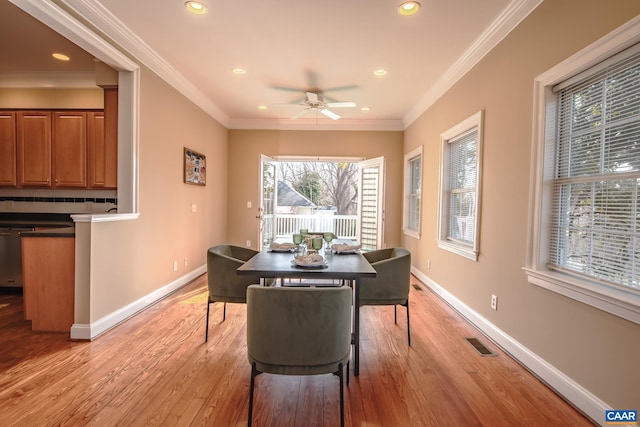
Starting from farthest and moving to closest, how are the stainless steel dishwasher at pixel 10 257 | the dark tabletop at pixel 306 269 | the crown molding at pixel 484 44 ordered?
1. the stainless steel dishwasher at pixel 10 257
2. the crown molding at pixel 484 44
3. the dark tabletop at pixel 306 269

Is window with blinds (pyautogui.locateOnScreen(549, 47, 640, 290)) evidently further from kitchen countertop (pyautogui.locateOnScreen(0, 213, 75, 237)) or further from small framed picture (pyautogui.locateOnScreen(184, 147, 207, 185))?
kitchen countertop (pyautogui.locateOnScreen(0, 213, 75, 237))

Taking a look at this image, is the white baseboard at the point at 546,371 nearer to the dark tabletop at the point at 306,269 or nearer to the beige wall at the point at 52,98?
the dark tabletop at the point at 306,269

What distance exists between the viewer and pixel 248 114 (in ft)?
18.2

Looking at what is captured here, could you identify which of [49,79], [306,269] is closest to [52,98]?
[49,79]

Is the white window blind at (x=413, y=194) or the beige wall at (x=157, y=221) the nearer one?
the beige wall at (x=157, y=221)

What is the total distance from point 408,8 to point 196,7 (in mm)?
1667

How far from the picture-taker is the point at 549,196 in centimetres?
211

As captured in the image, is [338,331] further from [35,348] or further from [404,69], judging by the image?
[404,69]

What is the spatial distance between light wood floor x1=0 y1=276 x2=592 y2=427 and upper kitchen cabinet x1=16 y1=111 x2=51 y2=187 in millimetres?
1809

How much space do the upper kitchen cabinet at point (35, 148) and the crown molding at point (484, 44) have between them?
4810mm

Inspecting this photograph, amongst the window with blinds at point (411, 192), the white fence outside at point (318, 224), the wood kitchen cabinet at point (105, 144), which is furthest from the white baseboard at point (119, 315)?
the white fence outside at point (318, 224)

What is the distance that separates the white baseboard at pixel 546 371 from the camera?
167cm

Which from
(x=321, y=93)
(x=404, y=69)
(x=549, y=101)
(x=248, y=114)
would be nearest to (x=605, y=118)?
(x=549, y=101)

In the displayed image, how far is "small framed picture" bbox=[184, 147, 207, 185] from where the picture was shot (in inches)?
164
